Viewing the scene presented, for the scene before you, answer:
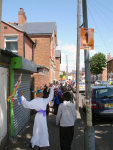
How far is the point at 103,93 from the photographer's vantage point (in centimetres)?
875

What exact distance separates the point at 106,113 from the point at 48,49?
16.4 metres

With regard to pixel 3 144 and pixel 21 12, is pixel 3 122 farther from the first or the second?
pixel 21 12

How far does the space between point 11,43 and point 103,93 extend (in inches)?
449

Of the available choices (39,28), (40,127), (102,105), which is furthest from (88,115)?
(39,28)

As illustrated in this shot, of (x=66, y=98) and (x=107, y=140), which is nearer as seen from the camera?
(x=66, y=98)

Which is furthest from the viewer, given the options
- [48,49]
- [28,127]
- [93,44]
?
[48,49]

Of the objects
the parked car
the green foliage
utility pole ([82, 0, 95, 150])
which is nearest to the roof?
the parked car

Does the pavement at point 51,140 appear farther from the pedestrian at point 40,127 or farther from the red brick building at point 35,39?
the red brick building at point 35,39

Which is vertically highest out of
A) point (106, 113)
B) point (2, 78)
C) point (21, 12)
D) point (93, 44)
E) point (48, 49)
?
point (21, 12)

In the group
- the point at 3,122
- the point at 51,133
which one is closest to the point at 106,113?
the point at 51,133

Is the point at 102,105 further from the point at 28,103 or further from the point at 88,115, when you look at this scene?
the point at 28,103

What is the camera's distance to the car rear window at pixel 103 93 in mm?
8551

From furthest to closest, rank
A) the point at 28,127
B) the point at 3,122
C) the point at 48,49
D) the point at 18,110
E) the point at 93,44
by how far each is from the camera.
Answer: the point at 48,49 → the point at 28,127 → the point at 18,110 → the point at 3,122 → the point at 93,44

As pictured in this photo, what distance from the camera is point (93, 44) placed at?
5223 mm
